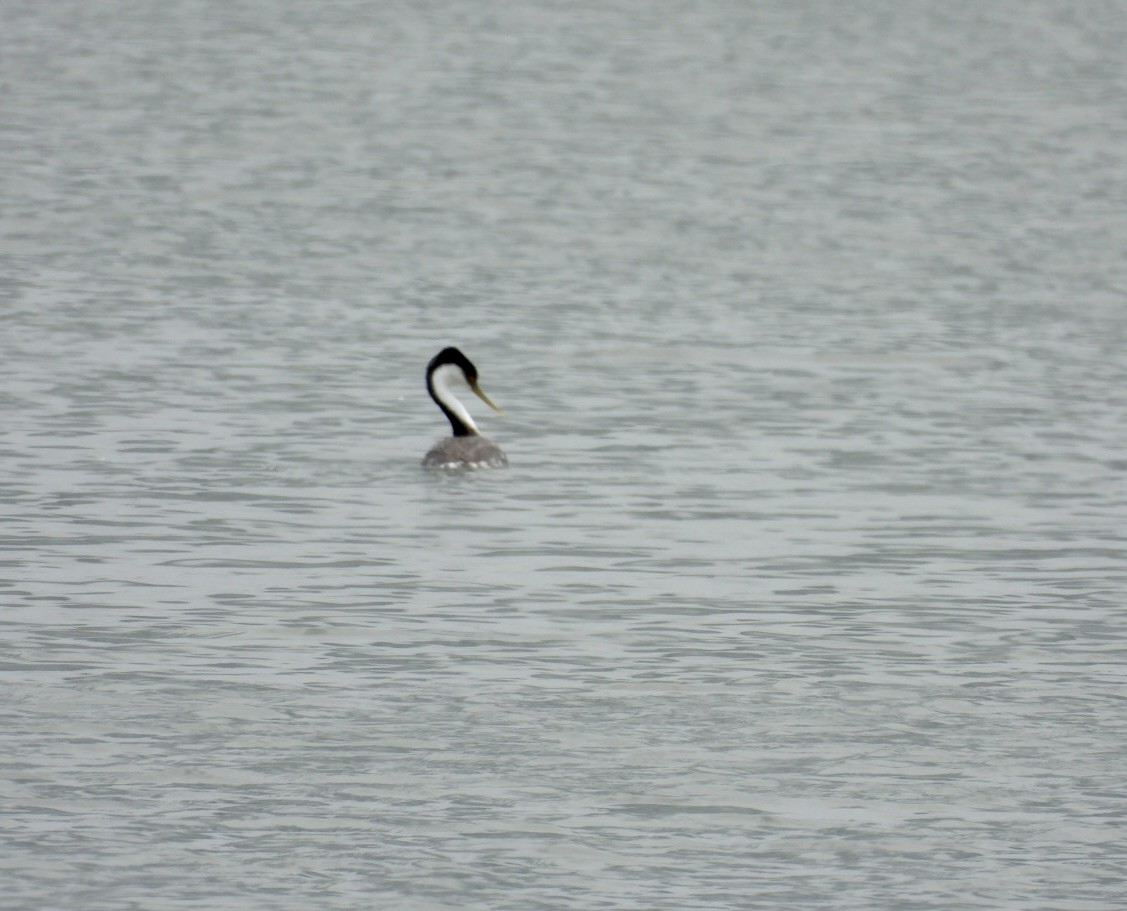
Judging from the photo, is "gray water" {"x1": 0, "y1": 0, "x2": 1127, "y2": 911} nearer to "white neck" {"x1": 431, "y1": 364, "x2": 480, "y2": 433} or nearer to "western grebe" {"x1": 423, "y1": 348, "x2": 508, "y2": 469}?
"western grebe" {"x1": 423, "y1": 348, "x2": 508, "y2": 469}

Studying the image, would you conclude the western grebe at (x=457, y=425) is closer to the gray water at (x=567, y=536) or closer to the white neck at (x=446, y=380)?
the white neck at (x=446, y=380)

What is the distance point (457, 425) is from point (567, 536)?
328 cm

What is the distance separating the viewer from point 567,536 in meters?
17.6

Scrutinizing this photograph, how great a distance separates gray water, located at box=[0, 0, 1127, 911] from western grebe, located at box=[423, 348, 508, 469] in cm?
20

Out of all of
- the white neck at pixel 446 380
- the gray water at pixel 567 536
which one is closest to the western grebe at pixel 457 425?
the white neck at pixel 446 380

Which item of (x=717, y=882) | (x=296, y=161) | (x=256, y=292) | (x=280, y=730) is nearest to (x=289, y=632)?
(x=280, y=730)

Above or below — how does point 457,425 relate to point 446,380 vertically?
below

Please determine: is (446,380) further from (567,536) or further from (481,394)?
(567,536)

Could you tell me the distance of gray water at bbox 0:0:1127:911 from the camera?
36.9 feet

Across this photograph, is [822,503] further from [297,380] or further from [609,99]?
[609,99]

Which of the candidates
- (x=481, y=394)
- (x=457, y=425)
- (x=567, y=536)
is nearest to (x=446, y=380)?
(x=481, y=394)

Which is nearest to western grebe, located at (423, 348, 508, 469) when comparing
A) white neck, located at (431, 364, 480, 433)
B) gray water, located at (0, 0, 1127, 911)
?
white neck, located at (431, 364, 480, 433)

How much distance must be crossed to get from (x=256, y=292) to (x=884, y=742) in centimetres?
1714

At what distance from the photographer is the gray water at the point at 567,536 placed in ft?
36.9
